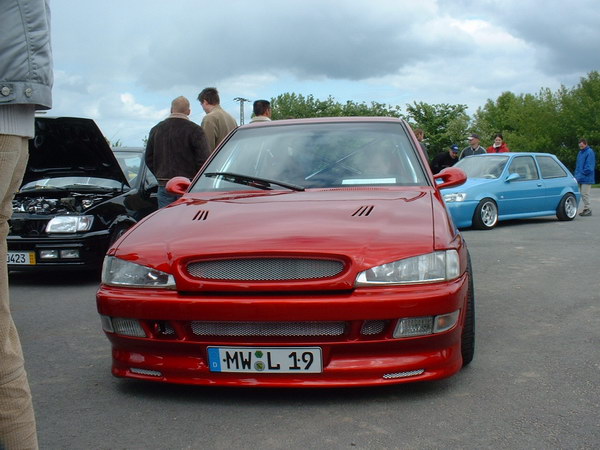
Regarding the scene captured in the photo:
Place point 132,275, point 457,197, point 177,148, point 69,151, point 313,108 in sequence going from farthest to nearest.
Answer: point 313,108 < point 457,197 < point 69,151 < point 177,148 < point 132,275

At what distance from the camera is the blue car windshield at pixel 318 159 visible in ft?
14.9

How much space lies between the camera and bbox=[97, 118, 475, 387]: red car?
3.29m

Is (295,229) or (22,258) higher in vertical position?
(295,229)

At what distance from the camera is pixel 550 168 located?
14531mm

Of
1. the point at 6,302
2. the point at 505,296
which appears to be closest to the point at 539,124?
the point at 505,296

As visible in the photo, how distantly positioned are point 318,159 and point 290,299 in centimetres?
165

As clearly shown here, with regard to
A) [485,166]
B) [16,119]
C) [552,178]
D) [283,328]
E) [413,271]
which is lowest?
[283,328]

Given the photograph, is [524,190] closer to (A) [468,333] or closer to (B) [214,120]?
(B) [214,120]

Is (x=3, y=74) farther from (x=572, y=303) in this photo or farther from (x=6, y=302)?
(x=572, y=303)

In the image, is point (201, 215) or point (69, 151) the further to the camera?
point (69, 151)

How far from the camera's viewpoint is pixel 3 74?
2.04 meters

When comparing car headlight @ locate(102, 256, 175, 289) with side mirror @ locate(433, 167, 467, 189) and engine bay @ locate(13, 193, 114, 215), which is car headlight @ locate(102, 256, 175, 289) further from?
engine bay @ locate(13, 193, 114, 215)

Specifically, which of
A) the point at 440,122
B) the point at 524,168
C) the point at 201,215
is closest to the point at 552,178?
the point at 524,168

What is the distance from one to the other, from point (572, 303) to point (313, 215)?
10.1 ft
